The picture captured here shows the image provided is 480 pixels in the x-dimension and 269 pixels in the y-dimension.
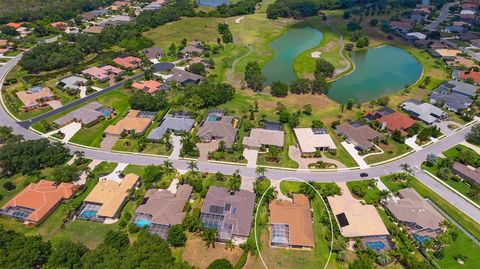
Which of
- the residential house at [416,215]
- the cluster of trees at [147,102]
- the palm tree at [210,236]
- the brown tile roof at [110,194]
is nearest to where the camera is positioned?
the palm tree at [210,236]

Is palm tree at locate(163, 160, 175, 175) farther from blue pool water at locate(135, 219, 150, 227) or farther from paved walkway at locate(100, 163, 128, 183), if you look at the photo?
blue pool water at locate(135, 219, 150, 227)

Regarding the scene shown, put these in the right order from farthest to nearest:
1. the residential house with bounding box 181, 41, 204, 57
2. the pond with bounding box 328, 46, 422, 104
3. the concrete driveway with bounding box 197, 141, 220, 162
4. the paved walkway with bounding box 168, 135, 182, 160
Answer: the residential house with bounding box 181, 41, 204, 57
the pond with bounding box 328, 46, 422, 104
the paved walkway with bounding box 168, 135, 182, 160
the concrete driveway with bounding box 197, 141, 220, 162

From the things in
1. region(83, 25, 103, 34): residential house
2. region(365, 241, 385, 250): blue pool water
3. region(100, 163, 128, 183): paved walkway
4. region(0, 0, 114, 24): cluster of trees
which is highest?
region(0, 0, 114, 24): cluster of trees

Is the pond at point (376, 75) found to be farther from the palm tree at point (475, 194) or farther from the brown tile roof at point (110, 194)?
the brown tile roof at point (110, 194)

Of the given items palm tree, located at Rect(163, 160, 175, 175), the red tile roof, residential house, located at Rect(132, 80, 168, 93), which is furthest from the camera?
residential house, located at Rect(132, 80, 168, 93)

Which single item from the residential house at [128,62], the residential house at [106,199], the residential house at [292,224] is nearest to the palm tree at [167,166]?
the residential house at [106,199]

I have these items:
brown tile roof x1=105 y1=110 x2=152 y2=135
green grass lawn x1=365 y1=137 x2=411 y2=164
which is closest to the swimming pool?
brown tile roof x1=105 y1=110 x2=152 y2=135

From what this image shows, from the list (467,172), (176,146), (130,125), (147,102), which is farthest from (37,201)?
(467,172)
